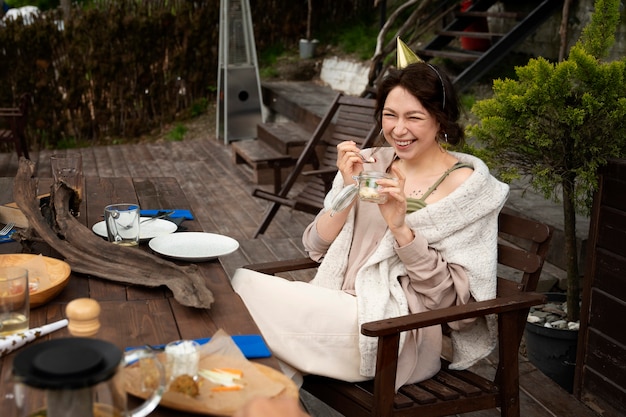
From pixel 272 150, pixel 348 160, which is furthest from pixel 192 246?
pixel 272 150

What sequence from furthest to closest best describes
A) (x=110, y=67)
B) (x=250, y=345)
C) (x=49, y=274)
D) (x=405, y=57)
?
(x=110, y=67) < (x=405, y=57) < (x=49, y=274) < (x=250, y=345)

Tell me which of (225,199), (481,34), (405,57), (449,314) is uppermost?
(481,34)

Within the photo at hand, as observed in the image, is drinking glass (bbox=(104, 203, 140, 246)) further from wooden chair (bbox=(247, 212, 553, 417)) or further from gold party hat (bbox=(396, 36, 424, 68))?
gold party hat (bbox=(396, 36, 424, 68))

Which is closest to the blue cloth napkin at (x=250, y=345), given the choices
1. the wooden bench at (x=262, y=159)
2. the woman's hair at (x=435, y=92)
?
the woman's hair at (x=435, y=92)

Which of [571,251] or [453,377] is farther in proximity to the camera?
→ [571,251]

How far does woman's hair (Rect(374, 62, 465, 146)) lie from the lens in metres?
2.56

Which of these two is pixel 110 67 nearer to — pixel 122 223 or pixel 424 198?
pixel 122 223

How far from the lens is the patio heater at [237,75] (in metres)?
8.38

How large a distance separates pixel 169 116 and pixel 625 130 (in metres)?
7.39

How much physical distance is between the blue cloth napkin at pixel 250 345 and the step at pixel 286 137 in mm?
4650

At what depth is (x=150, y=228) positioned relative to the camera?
2682mm

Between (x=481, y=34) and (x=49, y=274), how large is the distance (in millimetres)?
5402

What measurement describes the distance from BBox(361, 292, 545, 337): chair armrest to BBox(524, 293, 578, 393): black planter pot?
1.02 metres

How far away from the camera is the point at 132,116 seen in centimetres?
943
